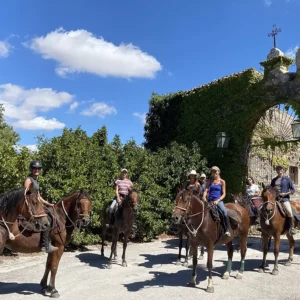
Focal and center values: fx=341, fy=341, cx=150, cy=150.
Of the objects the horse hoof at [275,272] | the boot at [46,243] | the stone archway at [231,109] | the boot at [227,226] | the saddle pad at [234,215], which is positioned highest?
the stone archway at [231,109]

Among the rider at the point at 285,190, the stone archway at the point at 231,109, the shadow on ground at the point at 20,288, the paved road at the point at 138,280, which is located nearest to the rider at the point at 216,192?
the paved road at the point at 138,280

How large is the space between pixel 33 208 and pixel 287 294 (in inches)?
200

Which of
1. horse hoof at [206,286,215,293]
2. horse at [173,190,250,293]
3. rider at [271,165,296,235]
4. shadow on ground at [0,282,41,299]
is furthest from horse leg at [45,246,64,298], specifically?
rider at [271,165,296,235]

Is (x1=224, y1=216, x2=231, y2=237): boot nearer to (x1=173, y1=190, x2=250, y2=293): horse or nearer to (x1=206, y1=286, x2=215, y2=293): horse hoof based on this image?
(x1=173, y1=190, x2=250, y2=293): horse

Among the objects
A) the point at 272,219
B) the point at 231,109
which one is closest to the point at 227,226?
the point at 272,219

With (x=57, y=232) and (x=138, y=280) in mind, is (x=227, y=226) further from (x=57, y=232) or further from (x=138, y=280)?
(x=57, y=232)

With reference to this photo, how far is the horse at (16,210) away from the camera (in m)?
5.67

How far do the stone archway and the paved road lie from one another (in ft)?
17.5

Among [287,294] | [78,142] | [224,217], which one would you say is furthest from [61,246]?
[78,142]

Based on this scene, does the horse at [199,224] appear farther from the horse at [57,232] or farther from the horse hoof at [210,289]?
the horse at [57,232]

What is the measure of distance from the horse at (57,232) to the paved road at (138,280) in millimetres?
445

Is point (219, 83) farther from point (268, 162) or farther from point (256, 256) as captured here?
point (256, 256)

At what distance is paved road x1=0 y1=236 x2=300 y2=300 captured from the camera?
6.43 meters

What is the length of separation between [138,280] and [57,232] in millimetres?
2243
